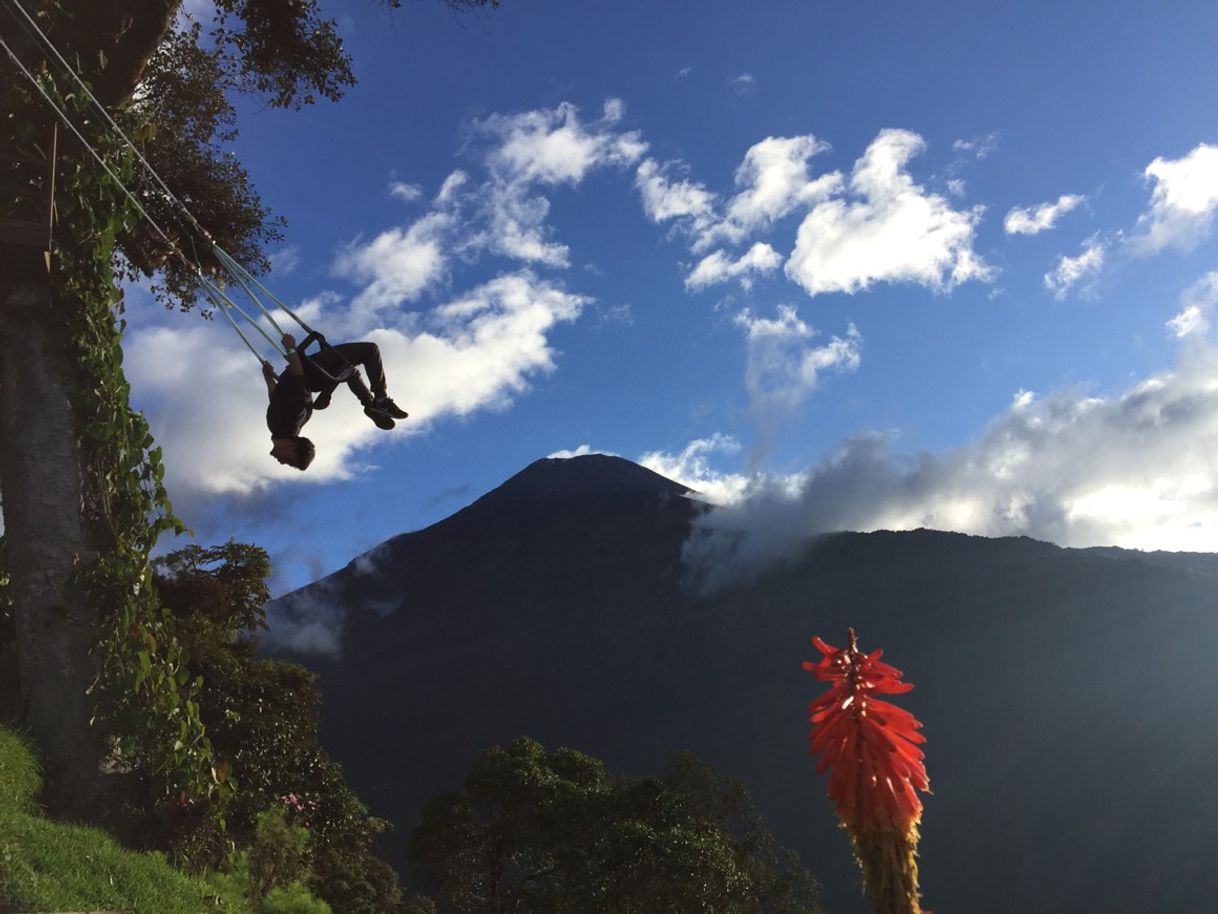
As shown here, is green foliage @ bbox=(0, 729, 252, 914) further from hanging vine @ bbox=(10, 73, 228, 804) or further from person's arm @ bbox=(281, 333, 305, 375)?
person's arm @ bbox=(281, 333, 305, 375)

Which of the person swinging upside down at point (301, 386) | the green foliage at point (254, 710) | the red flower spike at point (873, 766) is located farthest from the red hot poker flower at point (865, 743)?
the green foliage at point (254, 710)

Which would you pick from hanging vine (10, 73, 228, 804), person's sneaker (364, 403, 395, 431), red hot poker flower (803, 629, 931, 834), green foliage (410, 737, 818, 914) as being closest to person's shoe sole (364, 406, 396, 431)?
person's sneaker (364, 403, 395, 431)

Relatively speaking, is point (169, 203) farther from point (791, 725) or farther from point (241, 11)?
point (791, 725)

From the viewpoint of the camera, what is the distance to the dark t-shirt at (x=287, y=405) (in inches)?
259

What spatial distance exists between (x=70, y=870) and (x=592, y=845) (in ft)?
60.0

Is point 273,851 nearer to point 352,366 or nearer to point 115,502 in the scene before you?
point 115,502

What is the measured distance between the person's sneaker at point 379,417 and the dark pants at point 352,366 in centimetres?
6

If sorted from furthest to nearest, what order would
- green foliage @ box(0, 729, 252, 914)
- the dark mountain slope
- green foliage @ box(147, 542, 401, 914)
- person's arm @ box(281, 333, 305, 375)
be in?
the dark mountain slope
green foliage @ box(147, 542, 401, 914)
person's arm @ box(281, 333, 305, 375)
green foliage @ box(0, 729, 252, 914)

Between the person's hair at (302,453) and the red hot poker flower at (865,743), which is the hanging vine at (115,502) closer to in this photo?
the person's hair at (302,453)

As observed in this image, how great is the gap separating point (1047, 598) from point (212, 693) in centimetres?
16916

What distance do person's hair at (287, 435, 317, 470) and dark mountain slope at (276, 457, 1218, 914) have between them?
112 meters

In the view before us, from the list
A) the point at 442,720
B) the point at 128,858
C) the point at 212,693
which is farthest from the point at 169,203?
the point at 442,720

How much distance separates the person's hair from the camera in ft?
21.7

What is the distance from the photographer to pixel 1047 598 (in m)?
160
